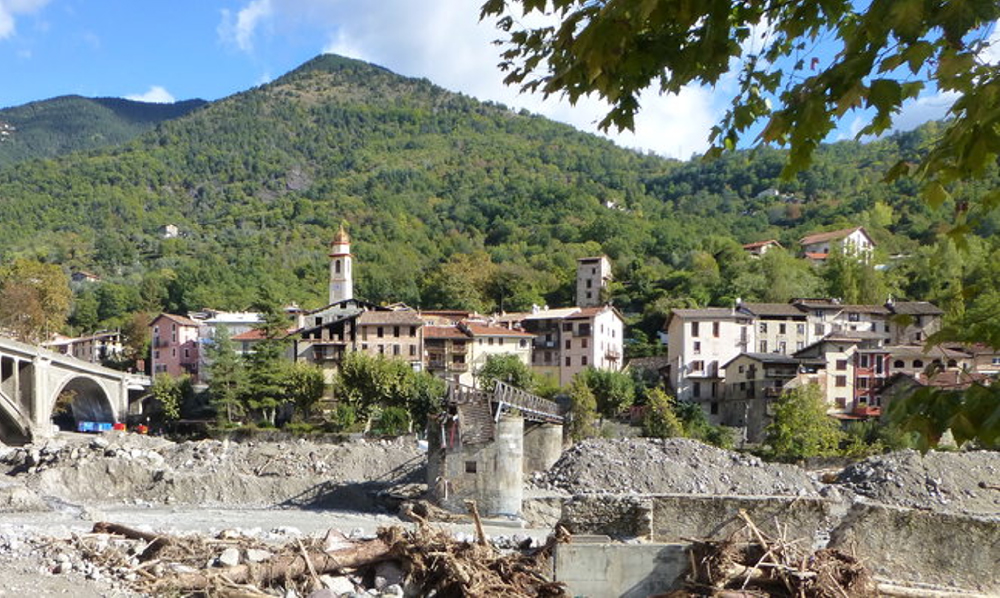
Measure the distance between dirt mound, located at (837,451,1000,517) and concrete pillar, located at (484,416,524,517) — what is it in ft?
43.5

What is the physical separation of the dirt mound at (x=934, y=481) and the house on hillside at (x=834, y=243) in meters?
54.9

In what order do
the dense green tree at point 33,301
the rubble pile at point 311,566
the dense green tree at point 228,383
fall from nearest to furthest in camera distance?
the rubble pile at point 311,566, the dense green tree at point 228,383, the dense green tree at point 33,301

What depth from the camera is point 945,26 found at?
12.2ft

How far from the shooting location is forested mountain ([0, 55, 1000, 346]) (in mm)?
92000

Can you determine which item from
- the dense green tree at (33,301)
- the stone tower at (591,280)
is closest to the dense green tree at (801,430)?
the stone tower at (591,280)

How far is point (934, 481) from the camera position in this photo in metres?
35.0

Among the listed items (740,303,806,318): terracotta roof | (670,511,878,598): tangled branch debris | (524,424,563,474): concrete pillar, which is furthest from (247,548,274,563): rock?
(740,303,806,318): terracotta roof

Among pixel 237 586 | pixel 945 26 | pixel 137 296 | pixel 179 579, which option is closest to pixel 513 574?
pixel 237 586

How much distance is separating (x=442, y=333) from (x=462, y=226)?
290 ft

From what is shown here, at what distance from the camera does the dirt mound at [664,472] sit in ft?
116

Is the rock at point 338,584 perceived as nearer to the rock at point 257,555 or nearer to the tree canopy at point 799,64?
the rock at point 257,555

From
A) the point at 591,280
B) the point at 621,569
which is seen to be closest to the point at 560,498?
the point at 621,569

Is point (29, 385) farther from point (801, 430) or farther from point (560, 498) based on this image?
point (801, 430)

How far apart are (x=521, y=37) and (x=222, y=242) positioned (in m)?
145
